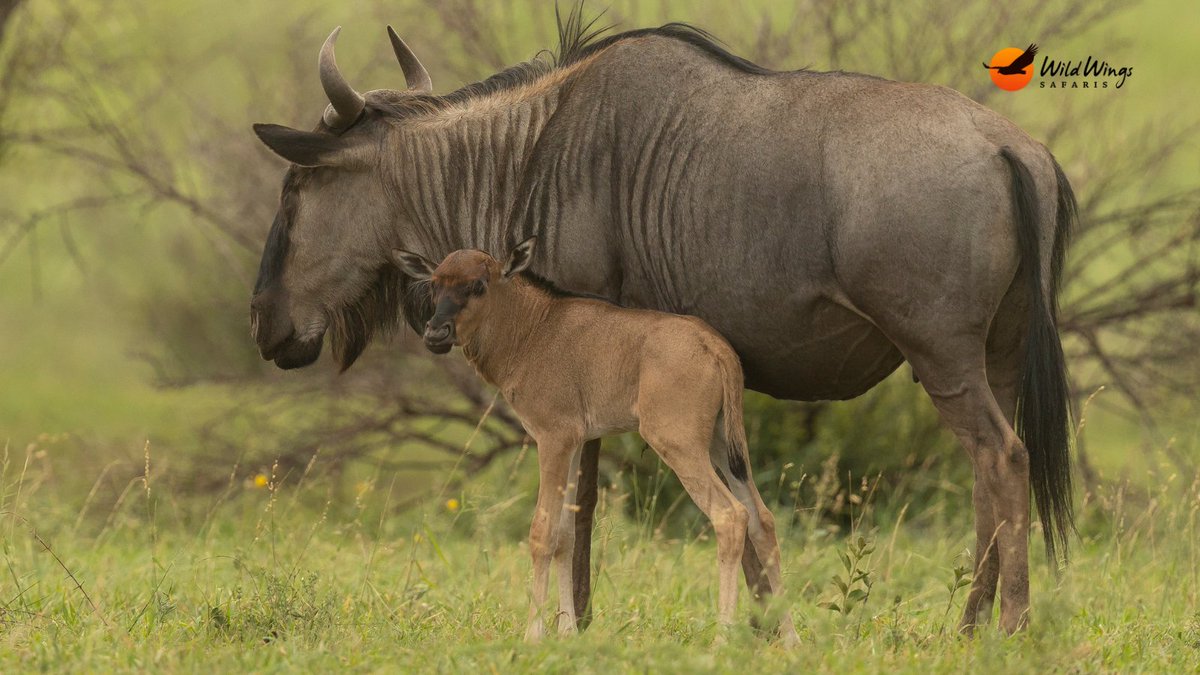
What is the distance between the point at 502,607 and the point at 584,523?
0.64 meters

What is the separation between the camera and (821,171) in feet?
18.0

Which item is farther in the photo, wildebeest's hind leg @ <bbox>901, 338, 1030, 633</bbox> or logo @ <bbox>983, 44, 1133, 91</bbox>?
logo @ <bbox>983, 44, 1133, 91</bbox>

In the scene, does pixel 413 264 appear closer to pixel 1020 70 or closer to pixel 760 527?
pixel 760 527

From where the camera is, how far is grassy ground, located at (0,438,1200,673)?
5.04 meters

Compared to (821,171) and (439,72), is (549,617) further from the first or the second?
(439,72)

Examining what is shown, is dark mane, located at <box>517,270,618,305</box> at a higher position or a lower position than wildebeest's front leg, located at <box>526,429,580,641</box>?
higher

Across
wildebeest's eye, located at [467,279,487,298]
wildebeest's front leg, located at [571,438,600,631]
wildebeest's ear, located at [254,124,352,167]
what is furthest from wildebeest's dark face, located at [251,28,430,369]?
wildebeest's front leg, located at [571,438,600,631]

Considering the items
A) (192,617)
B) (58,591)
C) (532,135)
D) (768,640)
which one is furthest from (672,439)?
(58,591)

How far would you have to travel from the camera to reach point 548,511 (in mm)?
5629

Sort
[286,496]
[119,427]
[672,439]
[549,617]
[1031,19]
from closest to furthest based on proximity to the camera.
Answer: [672,439]
[549,617]
[1031,19]
[286,496]
[119,427]

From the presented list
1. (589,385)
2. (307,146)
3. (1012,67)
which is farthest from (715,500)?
(1012,67)

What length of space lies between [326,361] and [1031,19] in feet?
18.0

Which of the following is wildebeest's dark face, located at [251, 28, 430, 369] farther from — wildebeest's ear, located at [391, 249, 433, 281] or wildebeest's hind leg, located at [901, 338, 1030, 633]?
wildebeest's hind leg, located at [901, 338, 1030, 633]

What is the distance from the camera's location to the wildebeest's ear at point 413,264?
18.7ft
